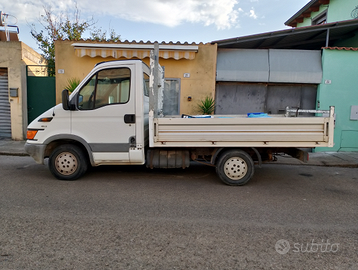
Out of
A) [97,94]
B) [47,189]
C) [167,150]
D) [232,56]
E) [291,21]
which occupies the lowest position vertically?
[47,189]

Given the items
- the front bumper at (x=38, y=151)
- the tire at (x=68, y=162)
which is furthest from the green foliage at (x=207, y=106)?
the front bumper at (x=38, y=151)

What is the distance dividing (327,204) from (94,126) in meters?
4.46

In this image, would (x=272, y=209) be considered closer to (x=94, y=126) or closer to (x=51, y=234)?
(x=51, y=234)

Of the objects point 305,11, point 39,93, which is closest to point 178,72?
point 39,93

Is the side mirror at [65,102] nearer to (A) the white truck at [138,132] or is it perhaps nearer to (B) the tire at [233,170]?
(A) the white truck at [138,132]

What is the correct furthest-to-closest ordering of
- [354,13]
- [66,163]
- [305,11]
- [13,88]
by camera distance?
[305,11], [354,13], [13,88], [66,163]

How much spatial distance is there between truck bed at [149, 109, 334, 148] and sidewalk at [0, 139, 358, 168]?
237 cm

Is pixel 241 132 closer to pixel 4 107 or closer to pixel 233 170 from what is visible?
pixel 233 170

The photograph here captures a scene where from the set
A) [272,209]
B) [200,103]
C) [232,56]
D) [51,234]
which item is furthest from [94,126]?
[232,56]

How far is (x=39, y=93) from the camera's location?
10.6m

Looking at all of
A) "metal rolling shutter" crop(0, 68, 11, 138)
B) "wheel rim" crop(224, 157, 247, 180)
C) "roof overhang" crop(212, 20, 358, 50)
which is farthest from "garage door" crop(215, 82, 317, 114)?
"metal rolling shutter" crop(0, 68, 11, 138)

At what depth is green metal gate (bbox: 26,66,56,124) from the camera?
10531 mm

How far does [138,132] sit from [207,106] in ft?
15.0

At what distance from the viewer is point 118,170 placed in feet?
21.6
